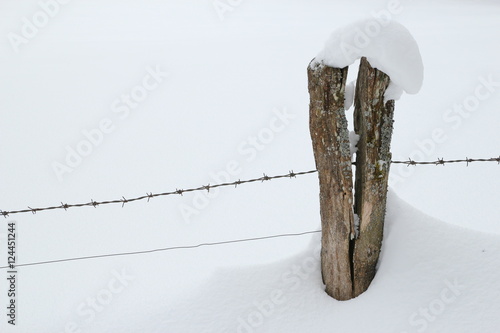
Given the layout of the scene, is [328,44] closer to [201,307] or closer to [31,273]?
[201,307]

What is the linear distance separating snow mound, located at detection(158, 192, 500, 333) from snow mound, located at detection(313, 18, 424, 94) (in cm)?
64

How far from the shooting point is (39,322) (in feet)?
7.20

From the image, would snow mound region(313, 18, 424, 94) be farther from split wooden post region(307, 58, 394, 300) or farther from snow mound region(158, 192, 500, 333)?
snow mound region(158, 192, 500, 333)

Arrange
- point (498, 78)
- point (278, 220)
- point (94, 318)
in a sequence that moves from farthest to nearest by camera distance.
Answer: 1. point (498, 78)
2. point (278, 220)
3. point (94, 318)

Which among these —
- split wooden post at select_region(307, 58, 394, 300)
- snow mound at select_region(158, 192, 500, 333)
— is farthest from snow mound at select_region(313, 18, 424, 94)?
snow mound at select_region(158, 192, 500, 333)

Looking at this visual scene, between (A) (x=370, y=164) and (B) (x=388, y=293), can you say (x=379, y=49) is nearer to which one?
(A) (x=370, y=164)

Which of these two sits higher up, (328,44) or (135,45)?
(135,45)

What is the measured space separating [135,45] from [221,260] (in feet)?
32.1

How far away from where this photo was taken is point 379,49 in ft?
4.81

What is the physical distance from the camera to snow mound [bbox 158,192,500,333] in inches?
63.5

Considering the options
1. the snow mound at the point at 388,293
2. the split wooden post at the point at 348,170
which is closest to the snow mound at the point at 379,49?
the split wooden post at the point at 348,170

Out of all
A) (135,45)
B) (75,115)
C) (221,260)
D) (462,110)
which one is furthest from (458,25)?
(221,260)

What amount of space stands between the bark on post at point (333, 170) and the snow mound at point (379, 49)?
0.06 metres

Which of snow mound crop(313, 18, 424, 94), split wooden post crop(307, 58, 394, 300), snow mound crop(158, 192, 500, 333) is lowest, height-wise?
snow mound crop(158, 192, 500, 333)
